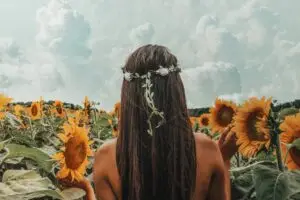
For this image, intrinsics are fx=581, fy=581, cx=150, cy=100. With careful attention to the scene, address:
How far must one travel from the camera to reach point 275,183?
2162 millimetres

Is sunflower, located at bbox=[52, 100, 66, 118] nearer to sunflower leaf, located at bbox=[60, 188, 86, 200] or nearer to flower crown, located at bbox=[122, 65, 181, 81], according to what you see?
flower crown, located at bbox=[122, 65, 181, 81]

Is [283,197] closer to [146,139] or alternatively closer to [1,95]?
[146,139]

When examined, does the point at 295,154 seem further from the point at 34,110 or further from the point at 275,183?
the point at 34,110

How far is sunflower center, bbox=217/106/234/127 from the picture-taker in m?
4.83

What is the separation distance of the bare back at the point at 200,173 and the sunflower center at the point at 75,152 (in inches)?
5.0

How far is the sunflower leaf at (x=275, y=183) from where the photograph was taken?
213 centimetres

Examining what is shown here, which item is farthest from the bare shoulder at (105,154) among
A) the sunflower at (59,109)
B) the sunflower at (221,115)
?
the sunflower at (59,109)

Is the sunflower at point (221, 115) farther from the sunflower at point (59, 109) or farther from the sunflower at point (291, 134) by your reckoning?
the sunflower at point (59, 109)

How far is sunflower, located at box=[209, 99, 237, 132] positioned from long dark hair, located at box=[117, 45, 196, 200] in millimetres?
2208

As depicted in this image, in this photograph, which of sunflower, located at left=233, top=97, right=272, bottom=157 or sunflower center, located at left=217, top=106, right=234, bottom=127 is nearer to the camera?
sunflower, located at left=233, top=97, right=272, bottom=157

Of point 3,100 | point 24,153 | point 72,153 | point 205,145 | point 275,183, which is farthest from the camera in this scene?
point 3,100

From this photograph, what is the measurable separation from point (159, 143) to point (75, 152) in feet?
1.79

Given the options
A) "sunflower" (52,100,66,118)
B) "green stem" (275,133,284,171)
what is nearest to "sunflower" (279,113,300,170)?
"green stem" (275,133,284,171)

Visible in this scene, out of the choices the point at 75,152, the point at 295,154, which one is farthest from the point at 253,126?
the point at 75,152
